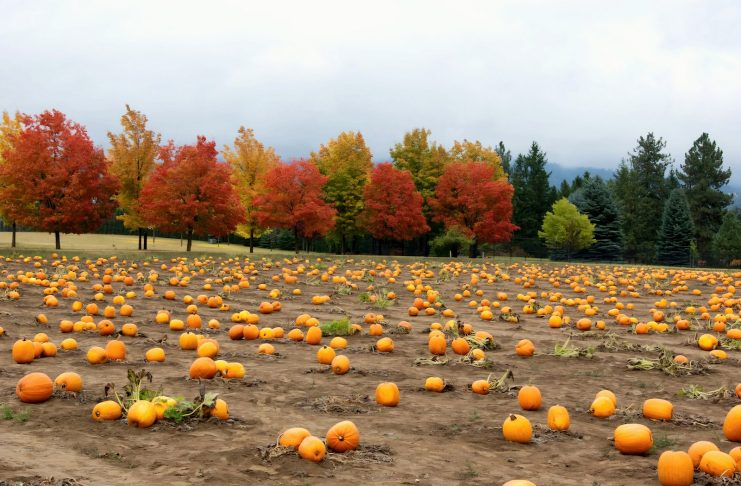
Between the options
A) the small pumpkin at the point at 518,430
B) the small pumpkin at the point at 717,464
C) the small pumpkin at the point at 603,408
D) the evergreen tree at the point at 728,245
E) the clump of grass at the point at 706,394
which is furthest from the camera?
the evergreen tree at the point at 728,245

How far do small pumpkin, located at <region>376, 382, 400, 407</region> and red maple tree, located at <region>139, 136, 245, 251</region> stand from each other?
35.5 meters

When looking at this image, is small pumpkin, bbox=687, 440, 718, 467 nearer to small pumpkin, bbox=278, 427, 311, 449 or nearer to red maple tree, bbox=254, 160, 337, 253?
small pumpkin, bbox=278, 427, 311, 449

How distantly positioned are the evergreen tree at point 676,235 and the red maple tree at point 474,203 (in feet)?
77.9

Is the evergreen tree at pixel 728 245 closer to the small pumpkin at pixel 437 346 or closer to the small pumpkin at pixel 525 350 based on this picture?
the small pumpkin at pixel 525 350

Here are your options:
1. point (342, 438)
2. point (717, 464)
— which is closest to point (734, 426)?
point (717, 464)

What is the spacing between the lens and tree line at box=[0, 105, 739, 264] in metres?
39.2

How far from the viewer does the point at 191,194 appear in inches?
1603

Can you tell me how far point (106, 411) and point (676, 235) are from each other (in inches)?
2831

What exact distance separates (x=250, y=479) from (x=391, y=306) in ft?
38.2

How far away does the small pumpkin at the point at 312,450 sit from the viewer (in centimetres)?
472

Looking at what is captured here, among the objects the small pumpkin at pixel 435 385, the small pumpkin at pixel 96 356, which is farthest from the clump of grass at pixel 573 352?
the small pumpkin at pixel 96 356

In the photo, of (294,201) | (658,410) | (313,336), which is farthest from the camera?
(294,201)

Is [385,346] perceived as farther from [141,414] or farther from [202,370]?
[141,414]

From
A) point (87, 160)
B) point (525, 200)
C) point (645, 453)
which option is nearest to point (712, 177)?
point (525, 200)
